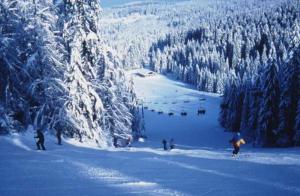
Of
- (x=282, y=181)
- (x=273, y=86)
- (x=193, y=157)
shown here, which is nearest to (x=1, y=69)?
(x=193, y=157)

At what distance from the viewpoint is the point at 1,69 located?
1277 inches

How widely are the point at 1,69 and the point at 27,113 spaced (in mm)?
4304

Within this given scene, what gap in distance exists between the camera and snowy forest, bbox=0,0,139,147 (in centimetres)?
3119

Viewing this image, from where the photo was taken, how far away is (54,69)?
33.1 metres

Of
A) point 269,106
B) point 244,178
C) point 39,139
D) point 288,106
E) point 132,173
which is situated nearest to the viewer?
point 244,178

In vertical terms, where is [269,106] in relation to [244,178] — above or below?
above

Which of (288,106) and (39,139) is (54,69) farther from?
(288,106)

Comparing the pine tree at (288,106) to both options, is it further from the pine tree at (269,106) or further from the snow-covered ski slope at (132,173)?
the snow-covered ski slope at (132,173)

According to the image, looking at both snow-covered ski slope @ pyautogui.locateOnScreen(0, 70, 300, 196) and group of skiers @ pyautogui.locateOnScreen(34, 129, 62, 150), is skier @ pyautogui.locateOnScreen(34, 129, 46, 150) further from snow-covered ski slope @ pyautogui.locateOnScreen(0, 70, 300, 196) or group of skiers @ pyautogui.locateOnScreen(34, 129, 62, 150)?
snow-covered ski slope @ pyautogui.locateOnScreen(0, 70, 300, 196)

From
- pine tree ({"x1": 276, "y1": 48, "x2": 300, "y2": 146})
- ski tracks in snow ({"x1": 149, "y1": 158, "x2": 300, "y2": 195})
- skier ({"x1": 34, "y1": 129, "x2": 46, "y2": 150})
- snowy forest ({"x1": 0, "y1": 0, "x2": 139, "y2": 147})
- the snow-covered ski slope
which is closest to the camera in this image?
ski tracks in snow ({"x1": 149, "y1": 158, "x2": 300, "y2": 195})

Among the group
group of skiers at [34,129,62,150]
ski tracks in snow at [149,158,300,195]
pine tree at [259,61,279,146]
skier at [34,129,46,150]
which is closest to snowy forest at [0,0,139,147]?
group of skiers at [34,129,62,150]

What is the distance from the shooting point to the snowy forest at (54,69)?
102 feet

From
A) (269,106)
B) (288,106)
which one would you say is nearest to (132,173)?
(288,106)

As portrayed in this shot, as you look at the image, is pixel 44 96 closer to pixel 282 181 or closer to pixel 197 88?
pixel 282 181
